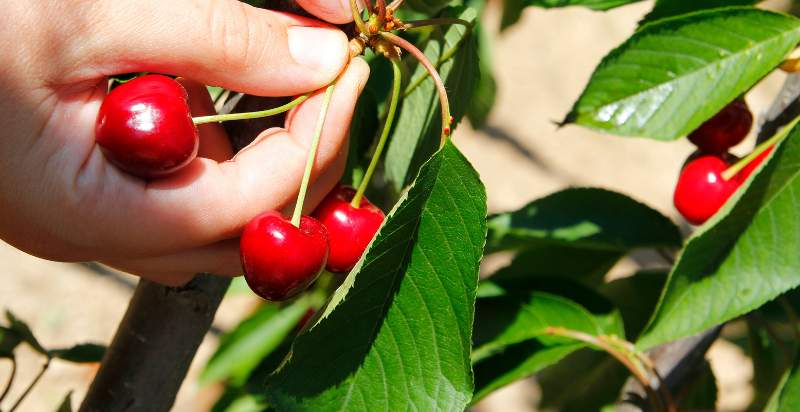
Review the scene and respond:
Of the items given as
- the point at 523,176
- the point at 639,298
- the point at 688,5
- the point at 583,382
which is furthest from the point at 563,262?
the point at 523,176

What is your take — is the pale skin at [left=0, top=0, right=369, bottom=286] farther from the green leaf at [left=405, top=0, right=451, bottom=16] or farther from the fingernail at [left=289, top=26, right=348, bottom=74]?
the green leaf at [left=405, top=0, right=451, bottom=16]

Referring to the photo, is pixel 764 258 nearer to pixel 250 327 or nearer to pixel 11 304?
pixel 250 327

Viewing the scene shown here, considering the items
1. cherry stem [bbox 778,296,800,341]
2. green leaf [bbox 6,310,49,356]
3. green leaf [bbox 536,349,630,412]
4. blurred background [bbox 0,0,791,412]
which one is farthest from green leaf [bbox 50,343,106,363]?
blurred background [bbox 0,0,791,412]

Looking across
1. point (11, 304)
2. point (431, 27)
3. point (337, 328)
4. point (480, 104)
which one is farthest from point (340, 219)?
point (11, 304)

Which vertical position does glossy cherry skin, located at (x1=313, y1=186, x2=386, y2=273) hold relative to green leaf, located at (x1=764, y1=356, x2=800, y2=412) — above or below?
above

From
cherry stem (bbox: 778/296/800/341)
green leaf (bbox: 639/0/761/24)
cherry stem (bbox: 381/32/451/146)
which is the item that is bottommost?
cherry stem (bbox: 778/296/800/341)
